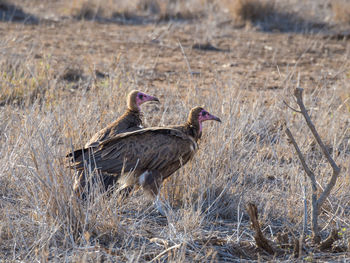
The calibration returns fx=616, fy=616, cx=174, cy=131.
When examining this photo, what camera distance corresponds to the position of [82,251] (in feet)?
13.5

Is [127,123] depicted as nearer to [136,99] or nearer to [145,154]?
[136,99]

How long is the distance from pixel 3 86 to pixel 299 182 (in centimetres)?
432

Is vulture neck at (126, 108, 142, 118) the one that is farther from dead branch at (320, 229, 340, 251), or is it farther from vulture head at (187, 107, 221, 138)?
dead branch at (320, 229, 340, 251)

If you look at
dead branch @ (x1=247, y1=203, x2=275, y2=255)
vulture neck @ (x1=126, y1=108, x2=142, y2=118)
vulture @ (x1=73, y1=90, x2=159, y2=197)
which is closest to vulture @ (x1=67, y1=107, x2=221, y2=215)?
vulture @ (x1=73, y1=90, x2=159, y2=197)

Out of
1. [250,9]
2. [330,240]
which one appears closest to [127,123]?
[330,240]

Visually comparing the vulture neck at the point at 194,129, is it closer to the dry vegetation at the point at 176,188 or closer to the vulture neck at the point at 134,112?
the dry vegetation at the point at 176,188

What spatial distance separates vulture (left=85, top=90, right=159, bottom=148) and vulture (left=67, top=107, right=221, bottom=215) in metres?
0.24

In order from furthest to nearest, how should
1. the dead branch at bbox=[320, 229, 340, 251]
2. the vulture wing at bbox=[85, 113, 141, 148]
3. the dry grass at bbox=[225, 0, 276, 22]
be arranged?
1. the dry grass at bbox=[225, 0, 276, 22]
2. the vulture wing at bbox=[85, 113, 141, 148]
3. the dead branch at bbox=[320, 229, 340, 251]

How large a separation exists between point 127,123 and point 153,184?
111 cm

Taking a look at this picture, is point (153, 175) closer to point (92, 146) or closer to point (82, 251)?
point (92, 146)

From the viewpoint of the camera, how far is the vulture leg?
519cm

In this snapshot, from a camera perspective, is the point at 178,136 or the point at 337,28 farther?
the point at 337,28

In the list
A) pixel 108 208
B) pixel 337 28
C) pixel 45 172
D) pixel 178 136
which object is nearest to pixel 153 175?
pixel 178 136

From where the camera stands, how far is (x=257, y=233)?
4285 millimetres
